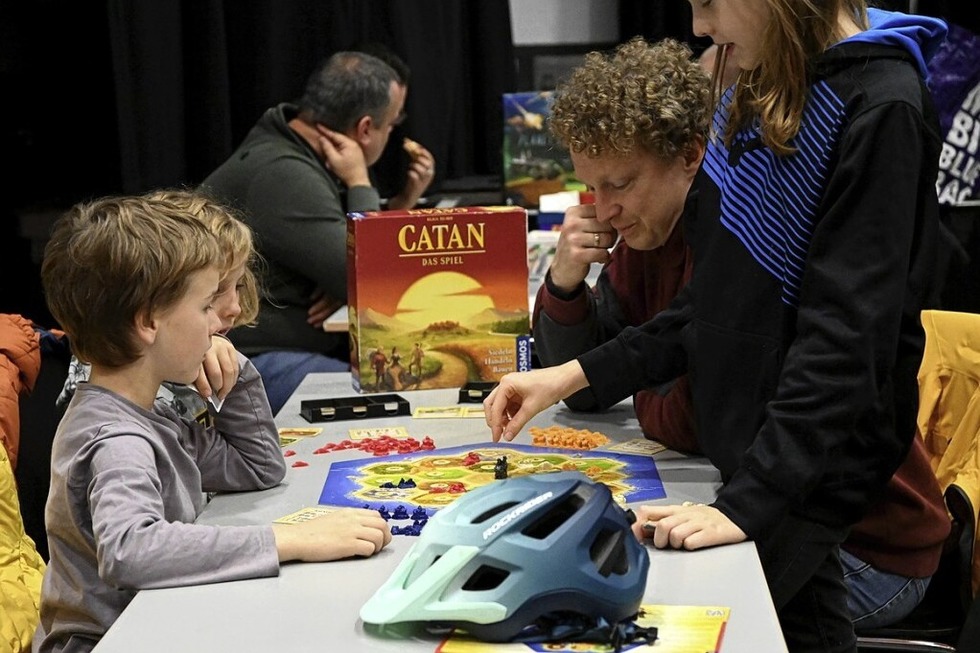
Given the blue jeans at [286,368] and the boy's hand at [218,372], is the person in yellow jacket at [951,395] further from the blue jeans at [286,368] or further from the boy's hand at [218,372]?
the blue jeans at [286,368]

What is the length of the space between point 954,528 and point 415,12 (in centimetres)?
376

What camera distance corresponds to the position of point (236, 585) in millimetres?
1479

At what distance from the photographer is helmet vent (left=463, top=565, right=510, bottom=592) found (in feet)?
4.26

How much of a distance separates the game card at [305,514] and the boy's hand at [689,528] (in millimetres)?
449

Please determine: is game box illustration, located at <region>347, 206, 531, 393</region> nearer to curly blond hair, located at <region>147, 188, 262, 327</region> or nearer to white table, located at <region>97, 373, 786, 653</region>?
curly blond hair, located at <region>147, 188, 262, 327</region>

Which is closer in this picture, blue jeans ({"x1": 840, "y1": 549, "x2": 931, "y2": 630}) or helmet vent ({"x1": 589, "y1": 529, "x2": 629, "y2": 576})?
helmet vent ({"x1": 589, "y1": 529, "x2": 629, "y2": 576})

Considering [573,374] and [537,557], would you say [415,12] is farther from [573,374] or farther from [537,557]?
[537,557]

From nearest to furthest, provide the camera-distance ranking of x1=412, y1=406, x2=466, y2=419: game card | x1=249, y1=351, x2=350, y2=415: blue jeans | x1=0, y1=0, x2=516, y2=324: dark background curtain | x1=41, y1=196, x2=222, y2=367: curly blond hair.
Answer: x1=41, y1=196, x2=222, y2=367: curly blond hair
x1=412, y1=406, x2=466, y2=419: game card
x1=249, y1=351, x2=350, y2=415: blue jeans
x1=0, y1=0, x2=516, y2=324: dark background curtain

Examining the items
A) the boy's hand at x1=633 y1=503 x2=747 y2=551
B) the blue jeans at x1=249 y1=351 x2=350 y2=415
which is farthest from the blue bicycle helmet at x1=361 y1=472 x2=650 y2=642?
the blue jeans at x1=249 y1=351 x2=350 y2=415

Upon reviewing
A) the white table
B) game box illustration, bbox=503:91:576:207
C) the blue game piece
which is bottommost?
the blue game piece

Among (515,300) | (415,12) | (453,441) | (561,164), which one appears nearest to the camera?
(453,441)

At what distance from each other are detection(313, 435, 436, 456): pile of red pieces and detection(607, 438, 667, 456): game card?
31cm

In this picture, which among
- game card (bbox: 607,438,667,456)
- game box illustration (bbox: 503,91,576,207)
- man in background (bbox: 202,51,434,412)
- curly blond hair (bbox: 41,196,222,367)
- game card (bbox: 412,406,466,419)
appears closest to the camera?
curly blond hair (bbox: 41,196,222,367)

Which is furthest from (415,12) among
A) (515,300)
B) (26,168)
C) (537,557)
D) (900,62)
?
(537,557)
